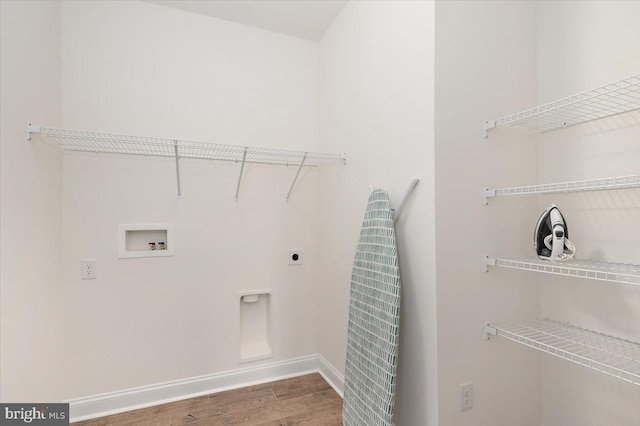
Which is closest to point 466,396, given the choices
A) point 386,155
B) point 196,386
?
point 386,155

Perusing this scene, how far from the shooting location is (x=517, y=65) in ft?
5.16

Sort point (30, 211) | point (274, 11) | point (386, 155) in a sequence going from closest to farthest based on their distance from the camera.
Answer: point (30, 211), point (386, 155), point (274, 11)

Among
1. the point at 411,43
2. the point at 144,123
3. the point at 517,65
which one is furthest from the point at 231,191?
the point at 517,65

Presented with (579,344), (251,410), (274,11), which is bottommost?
(251,410)

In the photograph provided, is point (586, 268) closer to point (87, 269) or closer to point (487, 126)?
point (487, 126)

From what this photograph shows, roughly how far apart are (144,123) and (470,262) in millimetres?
2135

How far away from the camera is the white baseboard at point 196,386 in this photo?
1.91 m

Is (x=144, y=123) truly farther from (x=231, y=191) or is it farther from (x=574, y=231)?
(x=574, y=231)

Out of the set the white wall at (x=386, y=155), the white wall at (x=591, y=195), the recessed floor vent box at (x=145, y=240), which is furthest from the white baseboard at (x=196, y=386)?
the white wall at (x=591, y=195)

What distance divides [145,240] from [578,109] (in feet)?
8.13

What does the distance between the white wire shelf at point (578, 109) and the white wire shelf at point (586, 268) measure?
1.95ft

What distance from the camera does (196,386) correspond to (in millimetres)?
2133

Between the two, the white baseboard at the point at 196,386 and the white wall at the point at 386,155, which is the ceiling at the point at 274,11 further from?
the white baseboard at the point at 196,386

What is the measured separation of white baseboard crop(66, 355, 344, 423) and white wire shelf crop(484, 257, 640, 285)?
4.50ft
